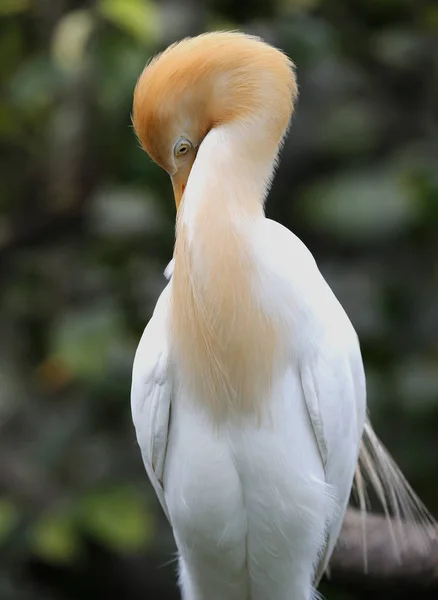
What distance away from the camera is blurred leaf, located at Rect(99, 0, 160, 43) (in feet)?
6.76

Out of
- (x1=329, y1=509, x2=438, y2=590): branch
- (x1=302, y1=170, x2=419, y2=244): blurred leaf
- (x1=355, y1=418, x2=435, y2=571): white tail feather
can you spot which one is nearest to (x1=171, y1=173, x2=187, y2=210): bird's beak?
(x1=355, y1=418, x2=435, y2=571): white tail feather

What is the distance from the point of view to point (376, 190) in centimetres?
252

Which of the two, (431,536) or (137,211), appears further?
(137,211)

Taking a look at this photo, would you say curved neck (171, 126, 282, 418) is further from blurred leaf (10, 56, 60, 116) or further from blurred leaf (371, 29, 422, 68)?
blurred leaf (371, 29, 422, 68)

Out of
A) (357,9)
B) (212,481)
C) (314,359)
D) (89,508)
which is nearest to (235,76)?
(314,359)

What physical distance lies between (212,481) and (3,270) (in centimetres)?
143

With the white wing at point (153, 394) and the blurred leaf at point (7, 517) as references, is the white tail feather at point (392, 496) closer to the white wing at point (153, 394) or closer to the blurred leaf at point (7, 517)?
the white wing at point (153, 394)

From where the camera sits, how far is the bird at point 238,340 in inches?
50.0

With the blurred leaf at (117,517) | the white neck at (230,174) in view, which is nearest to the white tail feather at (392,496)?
the white neck at (230,174)

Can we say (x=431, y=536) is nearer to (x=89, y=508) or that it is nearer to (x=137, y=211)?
(x=89, y=508)

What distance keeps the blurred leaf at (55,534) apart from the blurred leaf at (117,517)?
0.12 ft

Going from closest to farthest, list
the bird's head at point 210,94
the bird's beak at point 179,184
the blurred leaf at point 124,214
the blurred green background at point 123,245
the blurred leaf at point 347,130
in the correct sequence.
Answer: the bird's head at point 210,94, the bird's beak at point 179,184, the blurred green background at point 123,245, the blurred leaf at point 124,214, the blurred leaf at point 347,130

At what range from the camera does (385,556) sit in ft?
5.21

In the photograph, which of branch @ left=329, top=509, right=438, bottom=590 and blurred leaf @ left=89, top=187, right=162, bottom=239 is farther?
blurred leaf @ left=89, top=187, right=162, bottom=239
